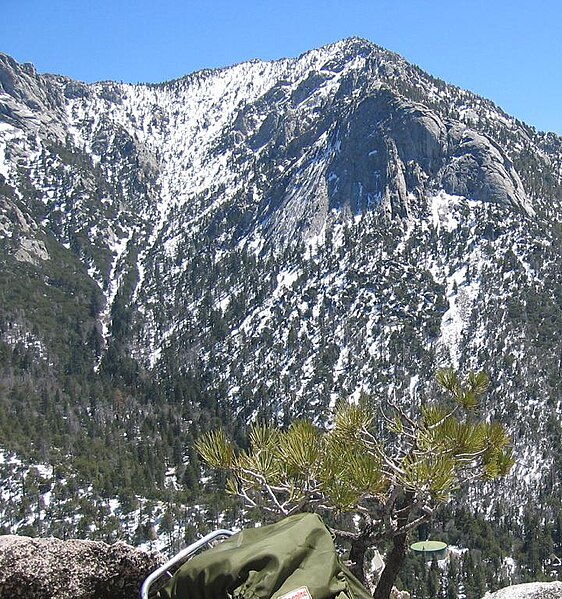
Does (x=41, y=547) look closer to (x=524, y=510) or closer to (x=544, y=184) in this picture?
(x=524, y=510)

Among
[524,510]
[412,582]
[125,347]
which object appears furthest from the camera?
[125,347]

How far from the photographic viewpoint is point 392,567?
518cm

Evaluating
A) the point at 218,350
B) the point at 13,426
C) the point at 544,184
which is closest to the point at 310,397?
the point at 218,350

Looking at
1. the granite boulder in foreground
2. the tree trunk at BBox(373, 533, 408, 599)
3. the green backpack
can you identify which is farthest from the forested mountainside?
the green backpack

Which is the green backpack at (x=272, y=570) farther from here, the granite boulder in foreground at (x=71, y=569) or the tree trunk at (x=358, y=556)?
the tree trunk at (x=358, y=556)

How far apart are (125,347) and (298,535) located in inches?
7422

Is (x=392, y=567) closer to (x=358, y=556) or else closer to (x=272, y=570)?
(x=358, y=556)

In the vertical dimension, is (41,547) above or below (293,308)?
below

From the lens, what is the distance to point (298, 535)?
2.89m

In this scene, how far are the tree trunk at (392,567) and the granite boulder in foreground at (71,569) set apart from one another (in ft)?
6.26

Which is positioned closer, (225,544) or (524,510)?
(225,544)

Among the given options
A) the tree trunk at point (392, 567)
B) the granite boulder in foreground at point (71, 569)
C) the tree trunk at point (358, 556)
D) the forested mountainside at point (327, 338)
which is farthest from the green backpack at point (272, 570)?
the forested mountainside at point (327, 338)

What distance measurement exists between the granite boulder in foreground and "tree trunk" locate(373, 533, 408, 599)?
1909 mm

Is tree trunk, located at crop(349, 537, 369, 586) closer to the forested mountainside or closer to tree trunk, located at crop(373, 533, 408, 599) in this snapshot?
tree trunk, located at crop(373, 533, 408, 599)
